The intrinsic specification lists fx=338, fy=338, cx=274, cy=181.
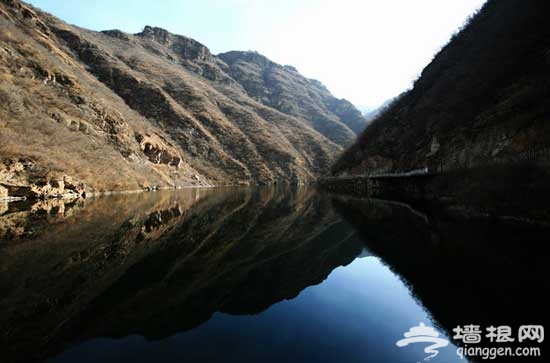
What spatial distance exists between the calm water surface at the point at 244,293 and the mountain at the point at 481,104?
1008 centimetres

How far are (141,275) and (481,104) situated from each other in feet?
123

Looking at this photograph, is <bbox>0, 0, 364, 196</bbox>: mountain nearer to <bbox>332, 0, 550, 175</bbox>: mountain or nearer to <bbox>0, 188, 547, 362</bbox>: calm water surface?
<bbox>0, 188, 547, 362</bbox>: calm water surface

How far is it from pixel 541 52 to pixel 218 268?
3670cm

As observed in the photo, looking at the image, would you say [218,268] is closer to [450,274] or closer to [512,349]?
[450,274]

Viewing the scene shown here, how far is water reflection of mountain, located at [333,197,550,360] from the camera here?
827 centimetres

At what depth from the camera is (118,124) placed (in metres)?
82.9

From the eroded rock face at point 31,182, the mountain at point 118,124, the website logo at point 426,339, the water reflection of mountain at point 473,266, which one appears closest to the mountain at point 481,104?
the water reflection of mountain at point 473,266

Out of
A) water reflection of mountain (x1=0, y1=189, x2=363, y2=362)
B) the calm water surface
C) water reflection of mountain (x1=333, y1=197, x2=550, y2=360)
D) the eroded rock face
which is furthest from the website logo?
the eroded rock face

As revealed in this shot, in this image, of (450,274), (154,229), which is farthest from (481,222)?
(154,229)

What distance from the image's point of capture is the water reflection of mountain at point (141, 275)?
7.97m

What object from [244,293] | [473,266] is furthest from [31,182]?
[473,266]

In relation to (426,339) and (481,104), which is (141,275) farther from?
(481,104)

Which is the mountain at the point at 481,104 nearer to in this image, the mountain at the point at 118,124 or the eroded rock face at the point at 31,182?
the eroded rock face at the point at 31,182

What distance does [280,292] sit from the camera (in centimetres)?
1098
